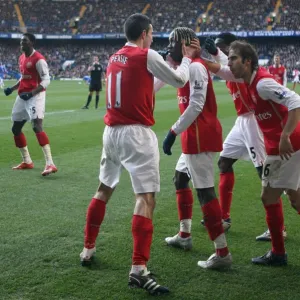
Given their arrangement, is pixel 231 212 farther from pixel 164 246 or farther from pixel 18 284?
pixel 18 284

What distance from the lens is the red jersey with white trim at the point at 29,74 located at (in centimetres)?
895

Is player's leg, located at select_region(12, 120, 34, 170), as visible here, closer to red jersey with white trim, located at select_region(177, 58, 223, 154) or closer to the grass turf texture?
the grass turf texture

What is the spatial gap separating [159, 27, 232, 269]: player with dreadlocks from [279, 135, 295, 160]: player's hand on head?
64 centimetres

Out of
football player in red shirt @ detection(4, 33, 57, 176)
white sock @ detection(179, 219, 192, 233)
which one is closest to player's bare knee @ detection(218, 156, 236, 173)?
white sock @ detection(179, 219, 192, 233)

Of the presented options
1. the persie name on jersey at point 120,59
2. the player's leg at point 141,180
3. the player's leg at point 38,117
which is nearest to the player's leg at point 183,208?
the player's leg at point 141,180

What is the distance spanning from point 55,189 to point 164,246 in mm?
2915

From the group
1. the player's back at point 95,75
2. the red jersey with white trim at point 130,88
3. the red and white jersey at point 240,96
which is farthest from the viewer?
the player's back at point 95,75

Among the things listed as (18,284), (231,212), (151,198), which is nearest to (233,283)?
(151,198)

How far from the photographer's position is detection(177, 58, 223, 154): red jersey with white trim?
463cm

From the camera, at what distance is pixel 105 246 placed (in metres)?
5.11

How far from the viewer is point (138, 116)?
426 centimetres

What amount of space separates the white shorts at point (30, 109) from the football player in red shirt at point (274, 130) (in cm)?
511

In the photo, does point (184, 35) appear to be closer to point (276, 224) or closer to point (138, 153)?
point (138, 153)

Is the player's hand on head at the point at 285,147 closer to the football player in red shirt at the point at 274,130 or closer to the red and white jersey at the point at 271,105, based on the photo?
the football player in red shirt at the point at 274,130
